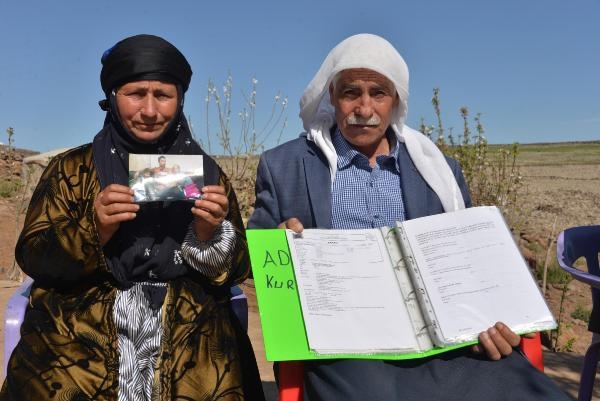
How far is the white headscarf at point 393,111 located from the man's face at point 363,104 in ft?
Answer: 0.17

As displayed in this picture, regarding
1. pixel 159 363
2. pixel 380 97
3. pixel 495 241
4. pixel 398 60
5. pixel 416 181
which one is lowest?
pixel 159 363

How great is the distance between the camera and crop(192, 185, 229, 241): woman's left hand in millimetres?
2451

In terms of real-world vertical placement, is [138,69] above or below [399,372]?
above

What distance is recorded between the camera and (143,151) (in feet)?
9.04

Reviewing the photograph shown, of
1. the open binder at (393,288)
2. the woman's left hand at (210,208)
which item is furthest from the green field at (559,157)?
the woman's left hand at (210,208)

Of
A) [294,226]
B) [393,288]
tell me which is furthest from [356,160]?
[393,288]

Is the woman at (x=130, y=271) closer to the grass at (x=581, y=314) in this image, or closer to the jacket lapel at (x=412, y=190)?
the jacket lapel at (x=412, y=190)

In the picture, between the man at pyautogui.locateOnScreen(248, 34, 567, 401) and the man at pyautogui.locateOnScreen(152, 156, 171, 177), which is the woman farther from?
the man at pyautogui.locateOnScreen(248, 34, 567, 401)

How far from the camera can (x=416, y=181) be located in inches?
113

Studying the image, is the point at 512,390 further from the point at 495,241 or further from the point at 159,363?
the point at 159,363

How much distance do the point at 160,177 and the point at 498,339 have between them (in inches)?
54.8

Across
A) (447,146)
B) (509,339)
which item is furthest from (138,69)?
(447,146)

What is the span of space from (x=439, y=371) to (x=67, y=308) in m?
1.51

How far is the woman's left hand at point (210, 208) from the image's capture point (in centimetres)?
245
